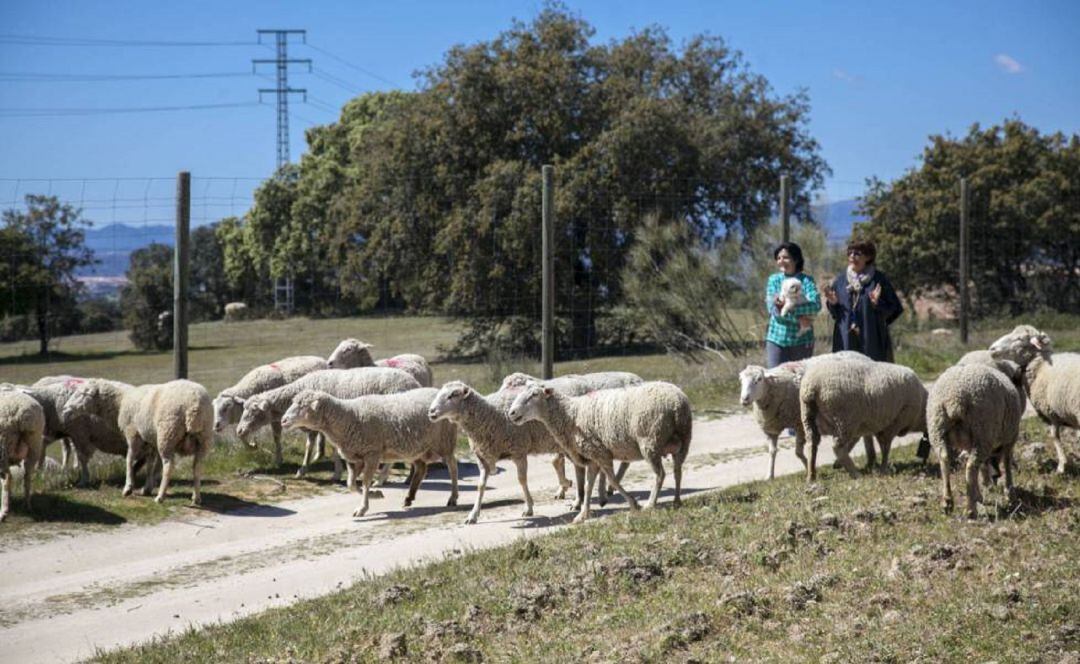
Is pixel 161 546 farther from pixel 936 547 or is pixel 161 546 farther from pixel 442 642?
pixel 936 547

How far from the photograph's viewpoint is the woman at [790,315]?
13.5 metres

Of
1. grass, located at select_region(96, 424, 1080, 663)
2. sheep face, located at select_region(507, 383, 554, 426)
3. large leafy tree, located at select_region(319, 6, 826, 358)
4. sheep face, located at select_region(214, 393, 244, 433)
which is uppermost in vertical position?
large leafy tree, located at select_region(319, 6, 826, 358)

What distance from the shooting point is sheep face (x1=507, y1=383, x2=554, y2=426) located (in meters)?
11.1

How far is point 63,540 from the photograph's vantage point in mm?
10938

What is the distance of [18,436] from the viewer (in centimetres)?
1137

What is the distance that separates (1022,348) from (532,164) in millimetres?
21822

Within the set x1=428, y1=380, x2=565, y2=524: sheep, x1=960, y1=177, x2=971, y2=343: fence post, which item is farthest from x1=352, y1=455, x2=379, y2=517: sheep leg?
x1=960, y1=177, x2=971, y2=343: fence post

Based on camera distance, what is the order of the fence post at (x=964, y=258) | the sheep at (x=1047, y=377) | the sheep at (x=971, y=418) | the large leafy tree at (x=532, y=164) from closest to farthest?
the sheep at (x=971, y=418), the sheep at (x=1047, y=377), the fence post at (x=964, y=258), the large leafy tree at (x=532, y=164)

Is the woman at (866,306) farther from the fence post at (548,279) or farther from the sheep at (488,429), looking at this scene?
the fence post at (548,279)

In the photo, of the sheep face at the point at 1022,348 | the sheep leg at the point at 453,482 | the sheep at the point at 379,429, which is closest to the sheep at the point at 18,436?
the sheep at the point at 379,429

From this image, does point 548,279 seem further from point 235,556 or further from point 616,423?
point 235,556

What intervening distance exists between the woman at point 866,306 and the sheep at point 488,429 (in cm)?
361

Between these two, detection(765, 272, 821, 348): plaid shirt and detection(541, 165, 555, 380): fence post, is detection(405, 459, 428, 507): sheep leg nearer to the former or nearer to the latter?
detection(765, 272, 821, 348): plaid shirt

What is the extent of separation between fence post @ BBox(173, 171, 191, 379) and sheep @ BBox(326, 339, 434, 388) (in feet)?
6.68
